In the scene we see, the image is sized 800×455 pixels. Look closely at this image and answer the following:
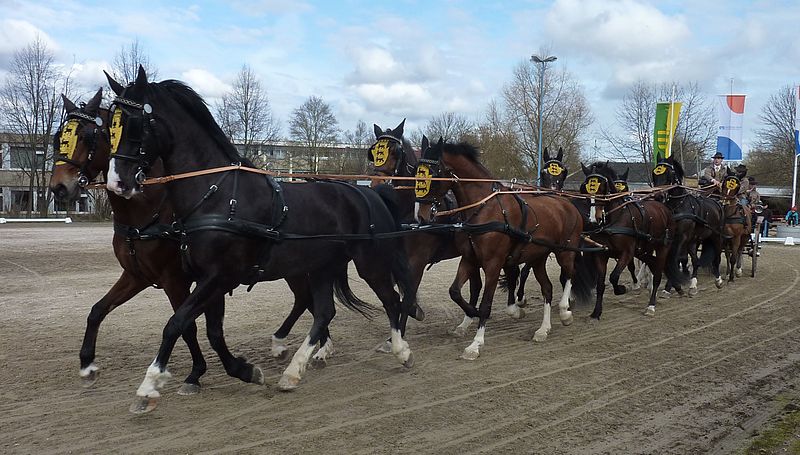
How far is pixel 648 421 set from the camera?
16.2 ft

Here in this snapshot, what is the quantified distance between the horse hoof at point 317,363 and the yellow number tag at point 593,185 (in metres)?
5.44

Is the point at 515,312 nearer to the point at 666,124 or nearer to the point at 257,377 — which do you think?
the point at 257,377

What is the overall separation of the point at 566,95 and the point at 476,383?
111 ft

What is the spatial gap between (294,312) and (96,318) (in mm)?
2126

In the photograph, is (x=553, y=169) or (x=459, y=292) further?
(x=553, y=169)

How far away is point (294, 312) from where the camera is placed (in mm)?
7004

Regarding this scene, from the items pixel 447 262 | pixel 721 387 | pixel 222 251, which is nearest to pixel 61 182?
pixel 222 251

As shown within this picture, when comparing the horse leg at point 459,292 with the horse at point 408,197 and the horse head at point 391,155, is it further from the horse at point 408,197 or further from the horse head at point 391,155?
the horse head at point 391,155

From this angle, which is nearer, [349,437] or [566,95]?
[349,437]

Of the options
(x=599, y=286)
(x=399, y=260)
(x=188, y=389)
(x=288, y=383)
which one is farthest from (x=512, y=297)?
(x=188, y=389)

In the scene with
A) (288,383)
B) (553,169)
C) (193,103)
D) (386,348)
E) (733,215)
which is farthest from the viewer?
(733,215)

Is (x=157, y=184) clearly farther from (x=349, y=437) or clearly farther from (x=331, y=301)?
(x=349, y=437)

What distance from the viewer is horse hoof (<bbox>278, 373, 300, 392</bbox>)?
18.0 ft

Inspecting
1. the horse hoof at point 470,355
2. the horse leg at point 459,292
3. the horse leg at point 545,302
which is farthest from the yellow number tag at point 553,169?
the horse hoof at point 470,355
